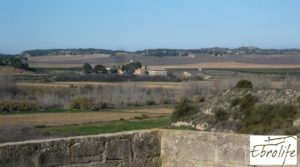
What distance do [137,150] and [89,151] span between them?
0.55 m

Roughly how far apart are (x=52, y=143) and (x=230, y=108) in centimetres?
4124

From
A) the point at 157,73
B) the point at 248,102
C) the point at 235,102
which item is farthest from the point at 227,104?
the point at 157,73

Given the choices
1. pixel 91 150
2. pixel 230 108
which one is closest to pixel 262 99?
pixel 230 108

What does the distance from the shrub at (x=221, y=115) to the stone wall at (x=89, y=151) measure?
38.9 metres

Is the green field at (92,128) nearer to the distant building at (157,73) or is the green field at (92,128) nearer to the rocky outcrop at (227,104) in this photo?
the rocky outcrop at (227,104)

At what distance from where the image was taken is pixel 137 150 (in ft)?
19.9

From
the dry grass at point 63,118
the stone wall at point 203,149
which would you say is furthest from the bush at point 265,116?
the stone wall at point 203,149

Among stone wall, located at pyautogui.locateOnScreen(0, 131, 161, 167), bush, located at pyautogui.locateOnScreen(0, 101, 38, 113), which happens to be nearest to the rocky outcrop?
bush, located at pyautogui.locateOnScreen(0, 101, 38, 113)

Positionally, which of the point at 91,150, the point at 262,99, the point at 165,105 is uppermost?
the point at 91,150

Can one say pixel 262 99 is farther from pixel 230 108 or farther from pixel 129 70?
pixel 129 70

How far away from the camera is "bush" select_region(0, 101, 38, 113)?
7412cm

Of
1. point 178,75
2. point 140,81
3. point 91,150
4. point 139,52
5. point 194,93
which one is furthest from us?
point 139,52

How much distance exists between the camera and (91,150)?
227 inches

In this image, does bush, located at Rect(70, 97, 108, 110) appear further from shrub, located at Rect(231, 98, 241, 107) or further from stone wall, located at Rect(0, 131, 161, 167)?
stone wall, located at Rect(0, 131, 161, 167)
